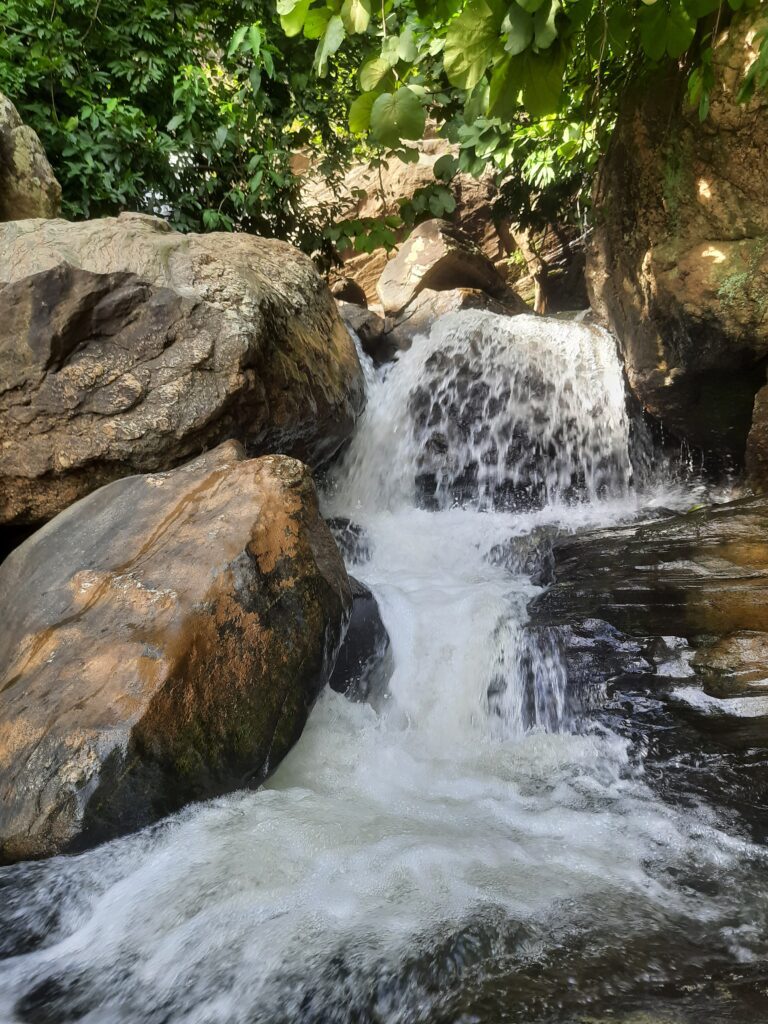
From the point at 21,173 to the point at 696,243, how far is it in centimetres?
495

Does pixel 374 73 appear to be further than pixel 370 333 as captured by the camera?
No

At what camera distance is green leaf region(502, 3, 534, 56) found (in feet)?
4.57

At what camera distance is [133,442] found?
12.5 feet

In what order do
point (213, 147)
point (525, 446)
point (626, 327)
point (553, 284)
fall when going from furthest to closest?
point (553, 284) → point (213, 147) → point (525, 446) → point (626, 327)

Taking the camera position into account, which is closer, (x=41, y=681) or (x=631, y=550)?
(x=41, y=681)

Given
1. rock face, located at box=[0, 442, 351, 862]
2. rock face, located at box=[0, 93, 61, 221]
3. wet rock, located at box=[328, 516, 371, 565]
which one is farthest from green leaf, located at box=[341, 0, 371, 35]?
rock face, located at box=[0, 93, 61, 221]

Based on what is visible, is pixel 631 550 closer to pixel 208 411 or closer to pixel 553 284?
pixel 208 411

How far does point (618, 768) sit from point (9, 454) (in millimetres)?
3391

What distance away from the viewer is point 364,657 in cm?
345

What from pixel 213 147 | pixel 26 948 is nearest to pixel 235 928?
pixel 26 948

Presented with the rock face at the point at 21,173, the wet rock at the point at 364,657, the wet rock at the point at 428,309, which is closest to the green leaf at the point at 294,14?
the wet rock at the point at 364,657

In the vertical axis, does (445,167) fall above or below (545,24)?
above

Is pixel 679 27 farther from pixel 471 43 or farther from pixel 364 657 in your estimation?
pixel 364 657

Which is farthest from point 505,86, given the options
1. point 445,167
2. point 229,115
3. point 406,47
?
point 229,115
